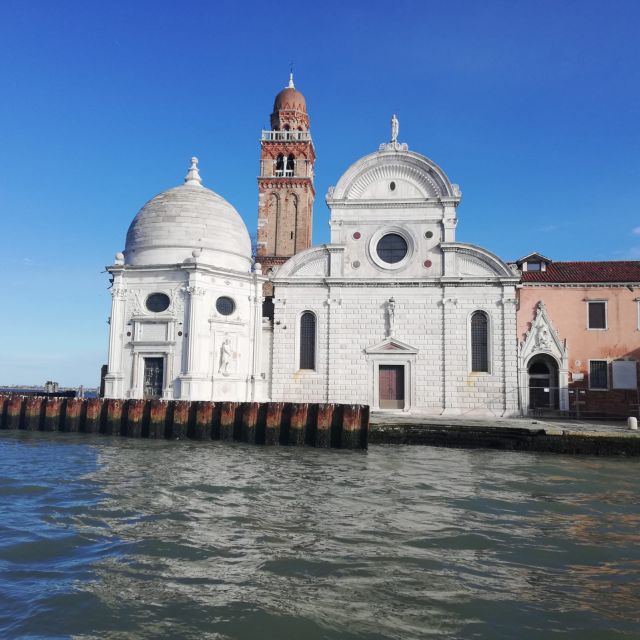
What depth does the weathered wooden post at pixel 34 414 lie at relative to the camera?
24.5 meters

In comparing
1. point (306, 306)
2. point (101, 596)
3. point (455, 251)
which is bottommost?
point (101, 596)

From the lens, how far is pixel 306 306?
29234 mm

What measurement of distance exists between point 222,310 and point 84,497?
17.3m

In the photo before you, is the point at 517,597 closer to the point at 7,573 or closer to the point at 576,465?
the point at 7,573

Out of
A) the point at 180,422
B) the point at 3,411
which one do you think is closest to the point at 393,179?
the point at 180,422

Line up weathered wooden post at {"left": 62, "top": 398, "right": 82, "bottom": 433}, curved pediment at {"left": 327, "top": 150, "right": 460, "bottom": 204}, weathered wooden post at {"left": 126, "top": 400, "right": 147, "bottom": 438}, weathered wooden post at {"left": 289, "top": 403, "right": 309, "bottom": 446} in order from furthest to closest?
curved pediment at {"left": 327, "top": 150, "right": 460, "bottom": 204}, weathered wooden post at {"left": 62, "top": 398, "right": 82, "bottom": 433}, weathered wooden post at {"left": 126, "top": 400, "right": 147, "bottom": 438}, weathered wooden post at {"left": 289, "top": 403, "right": 309, "bottom": 446}

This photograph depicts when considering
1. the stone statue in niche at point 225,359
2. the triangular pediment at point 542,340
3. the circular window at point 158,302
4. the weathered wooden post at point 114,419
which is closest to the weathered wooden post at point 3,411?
the weathered wooden post at point 114,419

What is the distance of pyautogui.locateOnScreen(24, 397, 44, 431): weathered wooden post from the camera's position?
963 inches

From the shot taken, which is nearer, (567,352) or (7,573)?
(7,573)

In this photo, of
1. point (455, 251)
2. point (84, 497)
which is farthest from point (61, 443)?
point (455, 251)

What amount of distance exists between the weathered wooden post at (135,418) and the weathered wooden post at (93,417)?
152 centimetres

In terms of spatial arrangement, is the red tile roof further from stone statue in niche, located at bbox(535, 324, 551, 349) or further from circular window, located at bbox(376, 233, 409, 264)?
circular window, located at bbox(376, 233, 409, 264)

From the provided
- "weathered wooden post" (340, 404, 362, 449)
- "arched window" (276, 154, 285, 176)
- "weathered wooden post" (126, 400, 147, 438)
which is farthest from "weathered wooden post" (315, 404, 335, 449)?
"arched window" (276, 154, 285, 176)

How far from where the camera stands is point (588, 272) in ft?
94.5
